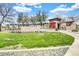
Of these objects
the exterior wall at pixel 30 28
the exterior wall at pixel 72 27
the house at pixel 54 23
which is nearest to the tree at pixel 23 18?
the exterior wall at pixel 30 28

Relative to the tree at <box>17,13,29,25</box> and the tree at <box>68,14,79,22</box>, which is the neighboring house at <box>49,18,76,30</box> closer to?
the tree at <box>68,14,79,22</box>

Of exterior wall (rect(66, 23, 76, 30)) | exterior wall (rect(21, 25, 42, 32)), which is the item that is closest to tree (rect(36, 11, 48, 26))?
exterior wall (rect(21, 25, 42, 32))

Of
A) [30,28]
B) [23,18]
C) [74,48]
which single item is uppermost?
[23,18]

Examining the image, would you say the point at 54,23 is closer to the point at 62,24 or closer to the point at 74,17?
the point at 62,24

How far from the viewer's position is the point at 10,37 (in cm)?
265

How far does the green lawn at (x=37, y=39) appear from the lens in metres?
2.61

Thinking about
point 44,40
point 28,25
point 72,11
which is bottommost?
point 44,40

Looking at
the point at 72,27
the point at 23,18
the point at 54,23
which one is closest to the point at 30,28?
the point at 23,18

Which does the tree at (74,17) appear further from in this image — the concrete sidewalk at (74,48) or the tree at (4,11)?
the tree at (4,11)

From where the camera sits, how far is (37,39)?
104 inches

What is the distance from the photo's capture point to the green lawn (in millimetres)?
2609

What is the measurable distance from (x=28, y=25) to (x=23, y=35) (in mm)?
140

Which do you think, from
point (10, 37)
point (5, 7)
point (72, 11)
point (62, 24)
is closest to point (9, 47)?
point (10, 37)

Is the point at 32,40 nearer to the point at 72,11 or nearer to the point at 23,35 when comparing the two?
the point at 23,35
